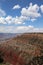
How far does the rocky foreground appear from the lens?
15031mm

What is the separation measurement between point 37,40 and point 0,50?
169 inches

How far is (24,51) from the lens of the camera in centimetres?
1650

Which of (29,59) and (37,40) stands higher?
(37,40)

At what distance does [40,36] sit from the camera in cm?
1958

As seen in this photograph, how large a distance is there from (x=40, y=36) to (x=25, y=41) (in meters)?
1.97

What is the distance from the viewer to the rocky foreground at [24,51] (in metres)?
15.0

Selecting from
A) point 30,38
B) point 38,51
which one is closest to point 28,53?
point 38,51

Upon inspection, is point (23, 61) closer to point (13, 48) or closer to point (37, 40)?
point (13, 48)

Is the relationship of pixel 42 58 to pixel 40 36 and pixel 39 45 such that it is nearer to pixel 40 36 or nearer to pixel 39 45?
pixel 39 45

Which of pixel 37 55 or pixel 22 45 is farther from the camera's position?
pixel 22 45

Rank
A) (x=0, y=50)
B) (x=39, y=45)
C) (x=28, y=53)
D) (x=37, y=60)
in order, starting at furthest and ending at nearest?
1. (x=0, y=50)
2. (x=39, y=45)
3. (x=28, y=53)
4. (x=37, y=60)

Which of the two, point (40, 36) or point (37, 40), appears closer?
point (37, 40)

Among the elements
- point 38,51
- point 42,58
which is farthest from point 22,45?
point 42,58

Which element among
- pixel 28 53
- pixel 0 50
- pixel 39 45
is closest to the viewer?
pixel 28 53
